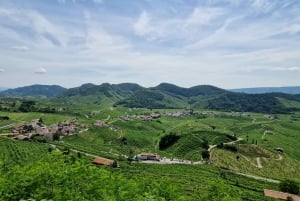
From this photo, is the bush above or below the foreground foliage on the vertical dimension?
below

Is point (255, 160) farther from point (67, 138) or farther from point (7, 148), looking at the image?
point (7, 148)

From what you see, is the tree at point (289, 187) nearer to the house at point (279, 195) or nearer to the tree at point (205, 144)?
the house at point (279, 195)

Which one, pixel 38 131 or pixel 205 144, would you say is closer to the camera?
pixel 205 144

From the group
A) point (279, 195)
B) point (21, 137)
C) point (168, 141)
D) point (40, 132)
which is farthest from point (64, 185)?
point (168, 141)

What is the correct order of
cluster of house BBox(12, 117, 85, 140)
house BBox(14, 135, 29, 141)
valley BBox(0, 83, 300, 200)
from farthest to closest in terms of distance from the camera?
cluster of house BBox(12, 117, 85, 140) → house BBox(14, 135, 29, 141) → valley BBox(0, 83, 300, 200)

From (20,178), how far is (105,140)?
167m

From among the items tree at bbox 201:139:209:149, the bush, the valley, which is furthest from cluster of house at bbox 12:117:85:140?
tree at bbox 201:139:209:149

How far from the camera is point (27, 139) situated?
155 m

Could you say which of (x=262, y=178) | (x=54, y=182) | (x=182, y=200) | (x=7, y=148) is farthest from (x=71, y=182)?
(x=262, y=178)

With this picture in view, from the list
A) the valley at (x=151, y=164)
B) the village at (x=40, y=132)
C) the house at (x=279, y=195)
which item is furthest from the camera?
the village at (x=40, y=132)

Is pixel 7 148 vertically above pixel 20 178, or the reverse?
pixel 20 178

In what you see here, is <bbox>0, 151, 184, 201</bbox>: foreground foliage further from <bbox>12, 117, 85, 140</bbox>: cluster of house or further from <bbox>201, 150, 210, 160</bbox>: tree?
<bbox>12, 117, 85, 140</bbox>: cluster of house

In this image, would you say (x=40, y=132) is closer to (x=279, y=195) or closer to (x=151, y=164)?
(x=151, y=164)

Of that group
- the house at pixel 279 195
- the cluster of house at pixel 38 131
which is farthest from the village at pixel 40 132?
the house at pixel 279 195
